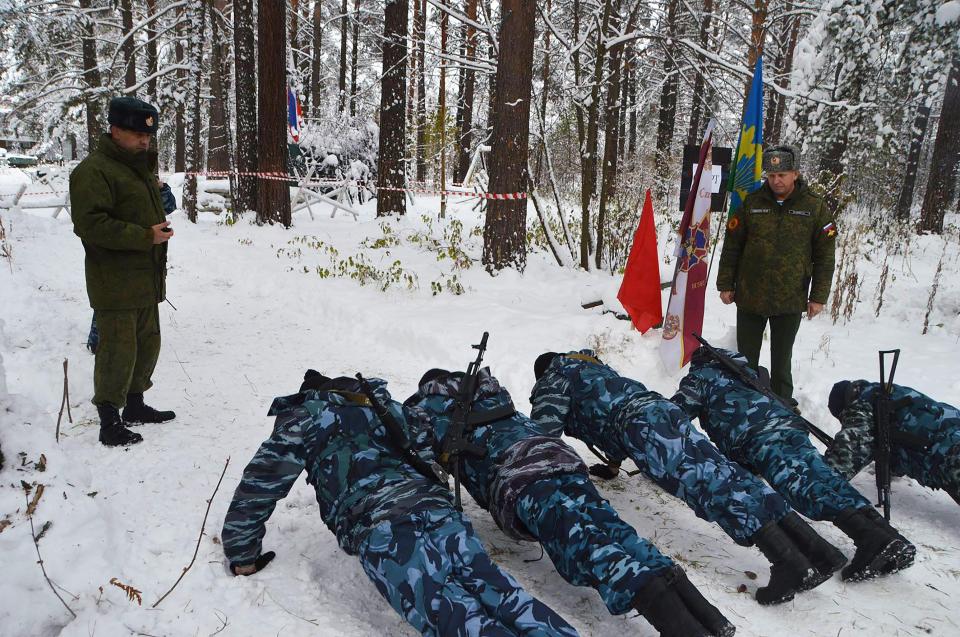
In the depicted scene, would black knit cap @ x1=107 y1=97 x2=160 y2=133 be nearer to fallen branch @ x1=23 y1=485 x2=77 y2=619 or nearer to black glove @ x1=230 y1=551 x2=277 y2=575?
fallen branch @ x1=23 y1=485 x2=77 y2=619

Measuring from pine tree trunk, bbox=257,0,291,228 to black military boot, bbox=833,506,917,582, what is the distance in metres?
11.4

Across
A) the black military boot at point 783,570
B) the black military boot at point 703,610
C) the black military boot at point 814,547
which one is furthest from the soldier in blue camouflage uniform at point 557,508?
the black military boot at point 814,547

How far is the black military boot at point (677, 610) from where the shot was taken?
215 cm

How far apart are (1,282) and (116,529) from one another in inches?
233

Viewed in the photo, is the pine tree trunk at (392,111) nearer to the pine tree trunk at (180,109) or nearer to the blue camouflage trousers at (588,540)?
the pine tree trunk at (180,109)

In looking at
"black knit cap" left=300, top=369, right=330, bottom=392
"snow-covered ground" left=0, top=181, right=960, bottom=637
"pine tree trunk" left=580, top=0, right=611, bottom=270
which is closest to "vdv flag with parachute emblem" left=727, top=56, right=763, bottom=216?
"snow-covered ground" left=0, top=181, right=960, bottom=637

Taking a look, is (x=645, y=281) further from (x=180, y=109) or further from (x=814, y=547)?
(x=180, y=109)

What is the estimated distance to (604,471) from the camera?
3.84m

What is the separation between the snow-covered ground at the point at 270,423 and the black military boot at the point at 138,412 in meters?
0.17

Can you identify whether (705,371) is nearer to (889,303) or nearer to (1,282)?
(889,303)

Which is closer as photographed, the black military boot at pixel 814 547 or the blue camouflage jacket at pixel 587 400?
the black military boot at pixel 814 547

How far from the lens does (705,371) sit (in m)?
3.67

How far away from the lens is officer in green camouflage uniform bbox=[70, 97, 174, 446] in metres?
3.68

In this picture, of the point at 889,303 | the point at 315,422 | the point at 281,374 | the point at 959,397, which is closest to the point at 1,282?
the point at 281,374
